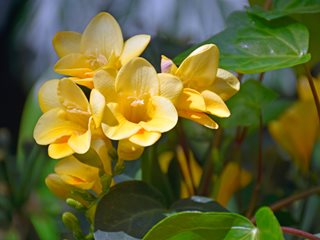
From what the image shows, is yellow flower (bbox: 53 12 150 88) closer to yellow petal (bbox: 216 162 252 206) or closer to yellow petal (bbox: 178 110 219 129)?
yellow petal (bbox: 178 110 219 129)

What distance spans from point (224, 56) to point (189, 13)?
3.88ft

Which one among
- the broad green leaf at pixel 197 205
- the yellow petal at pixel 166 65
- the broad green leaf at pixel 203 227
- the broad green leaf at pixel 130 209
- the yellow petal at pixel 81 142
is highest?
the yellow petal at pixel 166 65

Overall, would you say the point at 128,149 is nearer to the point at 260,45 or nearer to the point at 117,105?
the point at 117,105

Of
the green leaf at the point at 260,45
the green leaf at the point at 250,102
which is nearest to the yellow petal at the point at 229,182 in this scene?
the green leaf at the point at 250,102

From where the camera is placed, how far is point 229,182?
0.74 m

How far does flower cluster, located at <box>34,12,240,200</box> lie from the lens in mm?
491

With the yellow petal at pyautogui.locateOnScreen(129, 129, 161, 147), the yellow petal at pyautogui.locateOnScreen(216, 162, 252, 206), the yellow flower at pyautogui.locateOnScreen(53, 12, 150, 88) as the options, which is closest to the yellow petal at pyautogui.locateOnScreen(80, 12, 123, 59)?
the yellow flower at pyautogui.locateOnScreen(53, 12, 150, 88)

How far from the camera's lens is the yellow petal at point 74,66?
Result: 533 millimetres

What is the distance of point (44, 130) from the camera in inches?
20.1

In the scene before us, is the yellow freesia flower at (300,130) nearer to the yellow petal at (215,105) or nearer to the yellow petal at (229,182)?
the yellow petal at (229,182)

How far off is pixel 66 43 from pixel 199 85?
0.40 ft

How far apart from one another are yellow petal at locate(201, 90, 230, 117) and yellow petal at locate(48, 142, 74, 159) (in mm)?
101

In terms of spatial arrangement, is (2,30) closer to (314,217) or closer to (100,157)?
(314,217)

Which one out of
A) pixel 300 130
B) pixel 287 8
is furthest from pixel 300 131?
pixel 287 8
